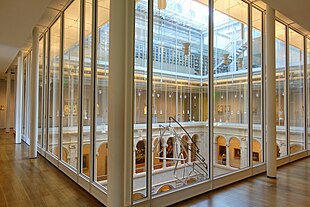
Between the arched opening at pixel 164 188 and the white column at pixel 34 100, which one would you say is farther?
the white column at pixel 34 100

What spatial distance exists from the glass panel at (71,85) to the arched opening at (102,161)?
80 cm

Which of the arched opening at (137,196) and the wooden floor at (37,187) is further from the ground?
the arched opening at (137,196)

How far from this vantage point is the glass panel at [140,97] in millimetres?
3137

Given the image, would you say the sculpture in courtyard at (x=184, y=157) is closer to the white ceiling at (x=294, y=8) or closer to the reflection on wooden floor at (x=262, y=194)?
the reflection on wooden floor at (x=262, y=194)

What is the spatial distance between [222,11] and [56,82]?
15.0ft

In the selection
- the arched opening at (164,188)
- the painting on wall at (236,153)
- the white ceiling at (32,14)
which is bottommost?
the arched opening at (164,188)

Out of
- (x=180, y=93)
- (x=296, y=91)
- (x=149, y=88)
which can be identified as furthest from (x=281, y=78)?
(x=149, y=88)

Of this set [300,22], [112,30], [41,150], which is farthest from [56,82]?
[300,22]

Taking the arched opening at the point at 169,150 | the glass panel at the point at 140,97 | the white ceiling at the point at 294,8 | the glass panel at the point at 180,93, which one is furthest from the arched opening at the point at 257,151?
the glass panel at the point at 140,97

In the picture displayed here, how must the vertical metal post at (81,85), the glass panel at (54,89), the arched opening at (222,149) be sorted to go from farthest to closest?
the glass panel at (54,89) → the arched opening at (222,149) → the vertical metal post at (81,85)

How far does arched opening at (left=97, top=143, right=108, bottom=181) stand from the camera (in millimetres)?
3590

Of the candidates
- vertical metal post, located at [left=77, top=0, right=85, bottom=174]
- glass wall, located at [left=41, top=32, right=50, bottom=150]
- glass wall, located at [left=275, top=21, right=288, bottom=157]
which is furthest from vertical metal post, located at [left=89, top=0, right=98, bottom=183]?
glass wall, located at [left=275, top=21, right=288, bottom=157]

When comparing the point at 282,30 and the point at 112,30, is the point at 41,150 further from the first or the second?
the point at 282,30

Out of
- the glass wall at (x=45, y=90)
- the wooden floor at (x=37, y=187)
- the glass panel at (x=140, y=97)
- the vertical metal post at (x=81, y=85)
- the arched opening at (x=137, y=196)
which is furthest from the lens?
the glass wall at (x=45, y=90)
